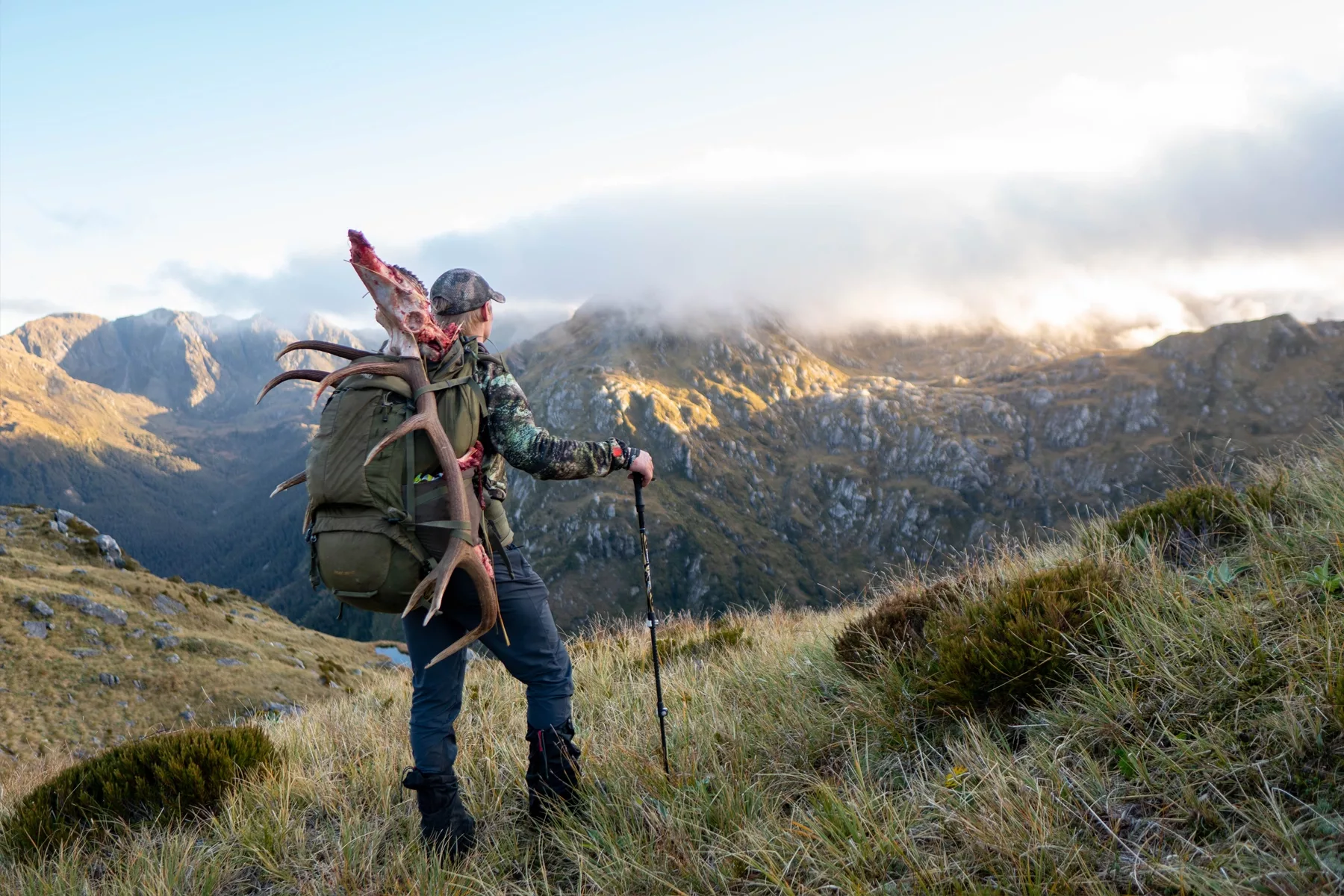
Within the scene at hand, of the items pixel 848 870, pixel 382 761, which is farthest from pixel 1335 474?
pixel 382 761

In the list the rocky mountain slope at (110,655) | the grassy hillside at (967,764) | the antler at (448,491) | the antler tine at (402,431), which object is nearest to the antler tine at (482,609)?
the antler at (448,491)

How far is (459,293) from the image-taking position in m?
4.98

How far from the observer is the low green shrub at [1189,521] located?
5.63 m

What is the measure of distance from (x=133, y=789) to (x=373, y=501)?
4.01 meters

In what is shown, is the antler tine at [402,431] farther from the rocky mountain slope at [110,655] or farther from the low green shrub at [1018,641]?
the rocky mountain slope at [110,655]

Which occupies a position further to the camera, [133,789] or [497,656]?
[133,789]

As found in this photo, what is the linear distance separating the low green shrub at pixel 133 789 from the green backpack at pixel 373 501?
2838mm

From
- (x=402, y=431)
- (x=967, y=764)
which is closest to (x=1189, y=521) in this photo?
(x=967, y=764)

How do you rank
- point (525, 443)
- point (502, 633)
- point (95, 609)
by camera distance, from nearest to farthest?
point (525, 443) → point (502, 633) → point (95, 609)

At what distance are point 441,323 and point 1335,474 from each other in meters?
6.87

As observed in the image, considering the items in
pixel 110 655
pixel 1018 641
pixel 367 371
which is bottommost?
pixel 110 655

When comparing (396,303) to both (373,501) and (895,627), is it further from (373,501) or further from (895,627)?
(895,627)

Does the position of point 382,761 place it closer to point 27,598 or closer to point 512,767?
point 512,767

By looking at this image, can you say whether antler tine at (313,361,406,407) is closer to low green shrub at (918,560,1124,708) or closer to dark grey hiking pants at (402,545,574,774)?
dark grey hiking pants at (402,545,574,774)
